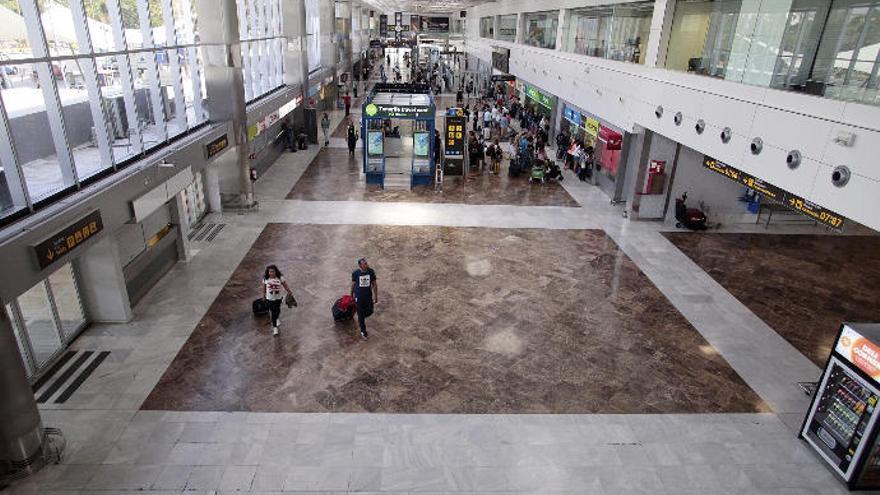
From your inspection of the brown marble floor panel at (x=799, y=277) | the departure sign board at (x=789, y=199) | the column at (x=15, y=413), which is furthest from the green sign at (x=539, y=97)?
the column at (x=15, y=413)

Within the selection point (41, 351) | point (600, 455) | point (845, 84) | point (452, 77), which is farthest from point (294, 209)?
point (452, 77)

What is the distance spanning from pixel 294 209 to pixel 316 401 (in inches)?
371

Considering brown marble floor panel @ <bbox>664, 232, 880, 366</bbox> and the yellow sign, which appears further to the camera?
the yellow sign

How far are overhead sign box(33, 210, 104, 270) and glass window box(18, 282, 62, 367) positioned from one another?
1.46m

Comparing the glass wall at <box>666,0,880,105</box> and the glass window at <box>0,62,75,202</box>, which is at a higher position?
the glass wall at <box>666,0,880,105</box>

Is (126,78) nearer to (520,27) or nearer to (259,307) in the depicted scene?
(259,307)

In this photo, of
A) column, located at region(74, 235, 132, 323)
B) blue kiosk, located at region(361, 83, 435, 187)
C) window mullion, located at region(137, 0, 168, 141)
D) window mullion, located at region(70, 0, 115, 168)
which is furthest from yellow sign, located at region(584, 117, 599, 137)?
column, located at region(74, 235, 132, 323)

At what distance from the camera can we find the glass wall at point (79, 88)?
278 inches

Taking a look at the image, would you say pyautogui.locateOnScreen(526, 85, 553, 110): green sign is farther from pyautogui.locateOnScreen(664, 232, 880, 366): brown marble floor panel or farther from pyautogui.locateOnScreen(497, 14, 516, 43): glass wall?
pyautogui.locateOnScreen(664, 232, 880, 366): brown marble floor panel

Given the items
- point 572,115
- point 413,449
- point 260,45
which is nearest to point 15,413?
point 413,449

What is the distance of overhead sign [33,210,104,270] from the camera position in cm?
673

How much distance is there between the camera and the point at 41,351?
8.47m

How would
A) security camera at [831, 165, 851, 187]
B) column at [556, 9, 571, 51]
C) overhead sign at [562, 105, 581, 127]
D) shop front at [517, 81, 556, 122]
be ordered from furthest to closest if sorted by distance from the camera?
shop front at [517, 81, 556, 122] → overhead sign at [562, 105, 581, 127] → column at [556, 9, 571, 51] → security camera at [831, 165, 851, 187]

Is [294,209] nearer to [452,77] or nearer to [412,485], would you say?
[412,485]
